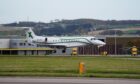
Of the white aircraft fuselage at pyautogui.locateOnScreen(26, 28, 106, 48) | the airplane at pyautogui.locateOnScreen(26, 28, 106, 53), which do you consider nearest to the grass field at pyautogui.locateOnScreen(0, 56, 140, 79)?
the airplane at pyautogui.locateOnScreen(26, 28, 106, 53)

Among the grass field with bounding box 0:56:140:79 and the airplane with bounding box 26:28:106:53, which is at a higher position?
the airplane with bounding box 26:28:106:53

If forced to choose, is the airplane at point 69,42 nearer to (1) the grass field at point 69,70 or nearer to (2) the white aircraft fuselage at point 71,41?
(2) the white aircraft fuselage at point 71,41

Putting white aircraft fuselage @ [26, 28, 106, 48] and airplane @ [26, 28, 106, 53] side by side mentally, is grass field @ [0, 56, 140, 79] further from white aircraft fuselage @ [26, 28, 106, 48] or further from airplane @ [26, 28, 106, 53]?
white aircraft fuselage @ [26, 28, 106, 48]

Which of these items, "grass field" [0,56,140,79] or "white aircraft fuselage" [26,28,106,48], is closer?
"grass field" [0,56,140,79]

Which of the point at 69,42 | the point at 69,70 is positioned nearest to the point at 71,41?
the point at 69,42

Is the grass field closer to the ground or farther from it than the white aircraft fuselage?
closer to the ground

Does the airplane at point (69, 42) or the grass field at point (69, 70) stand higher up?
the airplane at point (69, 42)

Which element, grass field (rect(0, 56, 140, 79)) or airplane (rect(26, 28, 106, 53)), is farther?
airplane (rect(26, 28, 106, 53))

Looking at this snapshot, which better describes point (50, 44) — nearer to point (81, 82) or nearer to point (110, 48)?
point (110, 48)

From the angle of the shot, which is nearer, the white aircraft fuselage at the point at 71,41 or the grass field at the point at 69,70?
the grass field at the point at 69,70

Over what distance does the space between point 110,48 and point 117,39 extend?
44.6 ft

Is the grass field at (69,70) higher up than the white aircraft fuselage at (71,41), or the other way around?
the white aircraft fuselage at (71,41)

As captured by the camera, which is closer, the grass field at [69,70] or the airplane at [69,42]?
the grass field at [69,70]

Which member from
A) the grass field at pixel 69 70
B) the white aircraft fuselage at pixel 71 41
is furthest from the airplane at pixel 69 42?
the grass field at pixel 69 70
